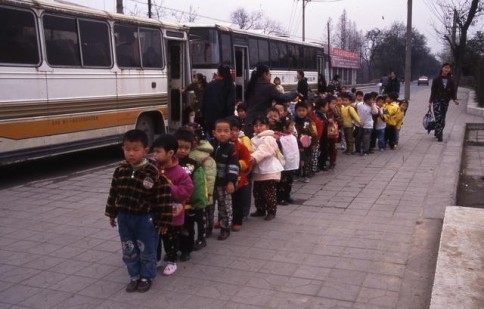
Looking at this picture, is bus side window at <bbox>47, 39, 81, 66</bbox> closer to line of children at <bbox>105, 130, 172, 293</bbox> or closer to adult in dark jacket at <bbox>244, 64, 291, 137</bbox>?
adult in dark jacket at <bbox>244, 64, 291, 137</bbox>

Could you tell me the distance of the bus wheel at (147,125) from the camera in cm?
1089

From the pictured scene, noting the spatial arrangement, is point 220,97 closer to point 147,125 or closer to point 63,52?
point 63,52

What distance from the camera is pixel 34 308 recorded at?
3.89 metres

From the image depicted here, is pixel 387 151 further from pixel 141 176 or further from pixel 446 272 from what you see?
pixel 141 176

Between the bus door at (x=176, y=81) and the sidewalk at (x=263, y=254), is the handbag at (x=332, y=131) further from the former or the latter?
the bus door at (x=176, y=81)

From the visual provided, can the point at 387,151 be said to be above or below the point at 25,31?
below

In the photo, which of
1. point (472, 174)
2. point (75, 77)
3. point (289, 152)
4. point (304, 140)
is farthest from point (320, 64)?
point (289, 152)

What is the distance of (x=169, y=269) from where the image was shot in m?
4.52

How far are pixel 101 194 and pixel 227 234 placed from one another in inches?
105

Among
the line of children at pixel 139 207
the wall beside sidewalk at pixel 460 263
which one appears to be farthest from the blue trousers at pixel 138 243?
the wall beside sidewalk at pixel 460 263

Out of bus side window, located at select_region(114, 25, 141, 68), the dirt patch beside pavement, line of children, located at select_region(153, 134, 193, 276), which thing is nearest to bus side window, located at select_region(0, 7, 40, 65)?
bus side window, located at select_region(114, 25, 141, 68)

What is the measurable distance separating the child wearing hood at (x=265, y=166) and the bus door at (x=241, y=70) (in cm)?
1058

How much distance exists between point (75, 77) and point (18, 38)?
4.13ft

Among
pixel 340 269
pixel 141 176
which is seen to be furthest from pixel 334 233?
pixel 141 176
